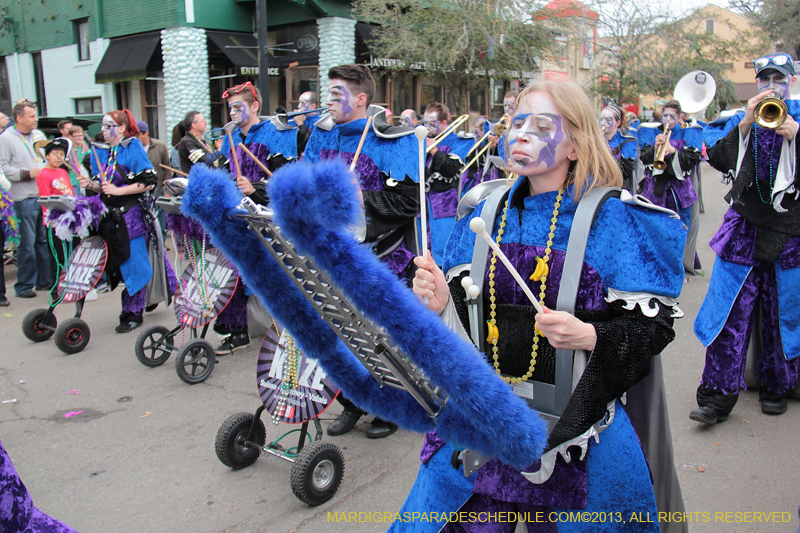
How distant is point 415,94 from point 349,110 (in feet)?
56.7

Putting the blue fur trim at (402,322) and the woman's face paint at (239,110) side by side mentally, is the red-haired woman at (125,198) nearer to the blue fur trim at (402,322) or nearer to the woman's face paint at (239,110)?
the woman's face paint at (239,110)

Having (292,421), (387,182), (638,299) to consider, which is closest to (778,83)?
(387,182)

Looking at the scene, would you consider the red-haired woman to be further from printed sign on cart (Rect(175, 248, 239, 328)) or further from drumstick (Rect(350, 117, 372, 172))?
drumstick (Rect(350, 117, 372, 172))

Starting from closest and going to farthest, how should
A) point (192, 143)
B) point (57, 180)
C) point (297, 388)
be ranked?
point (297, 388), point (57, 180), point (192, 143)

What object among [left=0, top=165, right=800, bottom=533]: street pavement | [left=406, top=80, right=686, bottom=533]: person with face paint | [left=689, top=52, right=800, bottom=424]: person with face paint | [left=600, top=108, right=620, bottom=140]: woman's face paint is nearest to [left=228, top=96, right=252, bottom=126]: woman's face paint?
[left=0, top=165, right=800, bottom=533]: street pavement

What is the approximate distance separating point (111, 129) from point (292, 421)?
13.3ft

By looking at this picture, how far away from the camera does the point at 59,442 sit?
4105 millimetres

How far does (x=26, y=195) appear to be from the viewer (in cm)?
827

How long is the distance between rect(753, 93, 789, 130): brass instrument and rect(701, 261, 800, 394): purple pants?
0.85 m

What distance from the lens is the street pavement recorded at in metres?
3.17

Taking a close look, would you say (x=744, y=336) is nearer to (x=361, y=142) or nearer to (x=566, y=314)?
(x=361, y=142)

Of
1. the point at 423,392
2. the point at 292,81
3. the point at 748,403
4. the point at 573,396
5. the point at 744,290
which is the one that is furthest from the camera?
the point at 292,81

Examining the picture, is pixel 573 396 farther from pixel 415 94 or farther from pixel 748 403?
pixel 415 94

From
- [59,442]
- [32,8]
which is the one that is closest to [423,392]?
[59,442]
